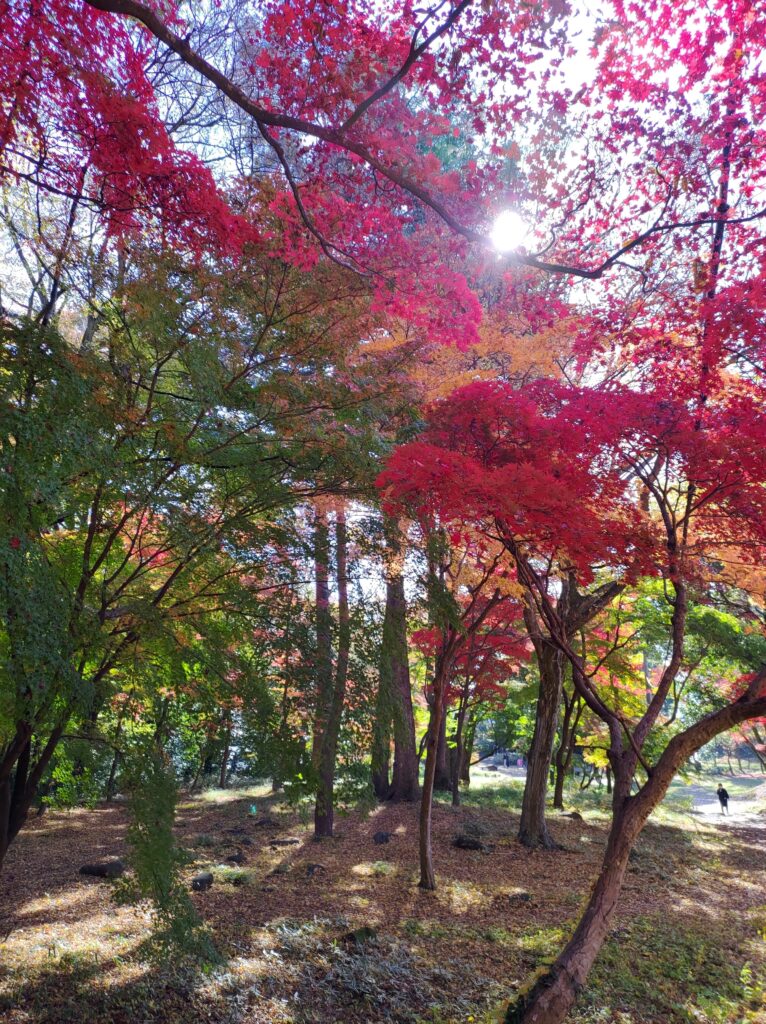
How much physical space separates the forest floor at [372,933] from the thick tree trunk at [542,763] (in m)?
0.37

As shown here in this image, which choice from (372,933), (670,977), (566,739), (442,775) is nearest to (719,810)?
(442,775)

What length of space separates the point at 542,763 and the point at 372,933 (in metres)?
5.21

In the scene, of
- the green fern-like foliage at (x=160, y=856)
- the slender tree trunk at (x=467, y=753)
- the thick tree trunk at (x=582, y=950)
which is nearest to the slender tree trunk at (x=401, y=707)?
the thick tree trunk at (x=582, y=950)

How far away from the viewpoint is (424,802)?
7832mm

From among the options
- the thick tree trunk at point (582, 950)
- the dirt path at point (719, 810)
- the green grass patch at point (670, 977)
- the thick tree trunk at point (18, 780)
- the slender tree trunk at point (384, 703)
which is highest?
the slender tree trunk at point (384, 703)

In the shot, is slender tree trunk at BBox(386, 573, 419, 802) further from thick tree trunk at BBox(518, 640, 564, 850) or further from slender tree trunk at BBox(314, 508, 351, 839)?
thick tree trunk at BBox(518, 640, 564, 850)

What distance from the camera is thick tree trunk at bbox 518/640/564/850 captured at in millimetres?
10117

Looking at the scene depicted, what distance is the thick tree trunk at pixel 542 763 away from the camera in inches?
398

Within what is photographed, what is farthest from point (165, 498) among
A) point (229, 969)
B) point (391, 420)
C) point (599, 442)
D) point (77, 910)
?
point (77, 910)

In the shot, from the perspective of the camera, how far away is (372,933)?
582 cm

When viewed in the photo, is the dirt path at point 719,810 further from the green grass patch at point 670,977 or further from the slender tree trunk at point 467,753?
the green grass patch at point 670,977

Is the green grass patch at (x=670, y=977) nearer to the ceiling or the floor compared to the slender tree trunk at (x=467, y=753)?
nearer to the floor

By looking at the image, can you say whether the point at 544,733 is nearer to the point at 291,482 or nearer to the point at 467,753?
the point at 291,482

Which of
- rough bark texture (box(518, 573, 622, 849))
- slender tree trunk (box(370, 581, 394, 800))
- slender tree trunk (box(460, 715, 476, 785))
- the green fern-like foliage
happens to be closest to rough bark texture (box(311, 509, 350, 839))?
slender tree trunk (box(370, 581, 394, 800))
